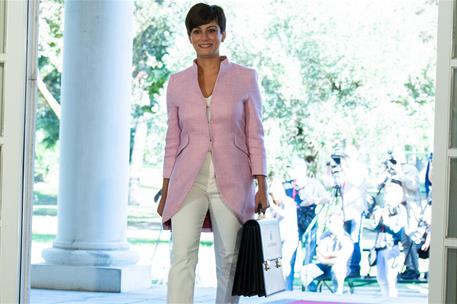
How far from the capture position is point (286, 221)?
14016mm

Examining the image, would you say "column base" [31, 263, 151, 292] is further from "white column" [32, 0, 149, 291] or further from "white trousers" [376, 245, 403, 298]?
"white trousers" [376, 245, 403, 298]

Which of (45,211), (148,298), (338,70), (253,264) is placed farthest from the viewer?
(45,211)

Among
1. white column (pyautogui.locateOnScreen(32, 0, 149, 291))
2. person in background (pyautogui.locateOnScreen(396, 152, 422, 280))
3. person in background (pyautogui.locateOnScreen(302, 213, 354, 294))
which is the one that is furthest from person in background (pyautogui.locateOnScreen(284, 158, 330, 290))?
white column (pyautogui.locateOnScreen(32, 0, 149, 291))

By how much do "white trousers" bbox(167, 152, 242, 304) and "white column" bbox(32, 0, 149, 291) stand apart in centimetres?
400

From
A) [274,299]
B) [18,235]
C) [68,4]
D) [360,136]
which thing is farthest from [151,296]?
[360,136]

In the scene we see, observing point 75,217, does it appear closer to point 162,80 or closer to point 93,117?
point 93,117

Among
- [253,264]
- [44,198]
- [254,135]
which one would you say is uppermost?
[254,135]

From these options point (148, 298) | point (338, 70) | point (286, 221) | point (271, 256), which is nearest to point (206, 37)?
point (271, 256)

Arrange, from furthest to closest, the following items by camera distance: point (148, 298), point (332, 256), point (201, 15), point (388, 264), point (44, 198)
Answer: point (44, 198)
point (332, 256)
point (388, 264)
point (148, 298)
point (201, 15)

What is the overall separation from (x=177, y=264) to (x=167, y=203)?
291mm

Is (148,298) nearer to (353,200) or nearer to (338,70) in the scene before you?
(353,200)

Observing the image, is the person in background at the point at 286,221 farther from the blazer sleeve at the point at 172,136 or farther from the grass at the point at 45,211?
the blazer sleeve at the point at 172,136

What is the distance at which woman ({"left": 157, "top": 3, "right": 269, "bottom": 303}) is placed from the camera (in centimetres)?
449

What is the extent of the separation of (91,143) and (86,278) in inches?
45.4
